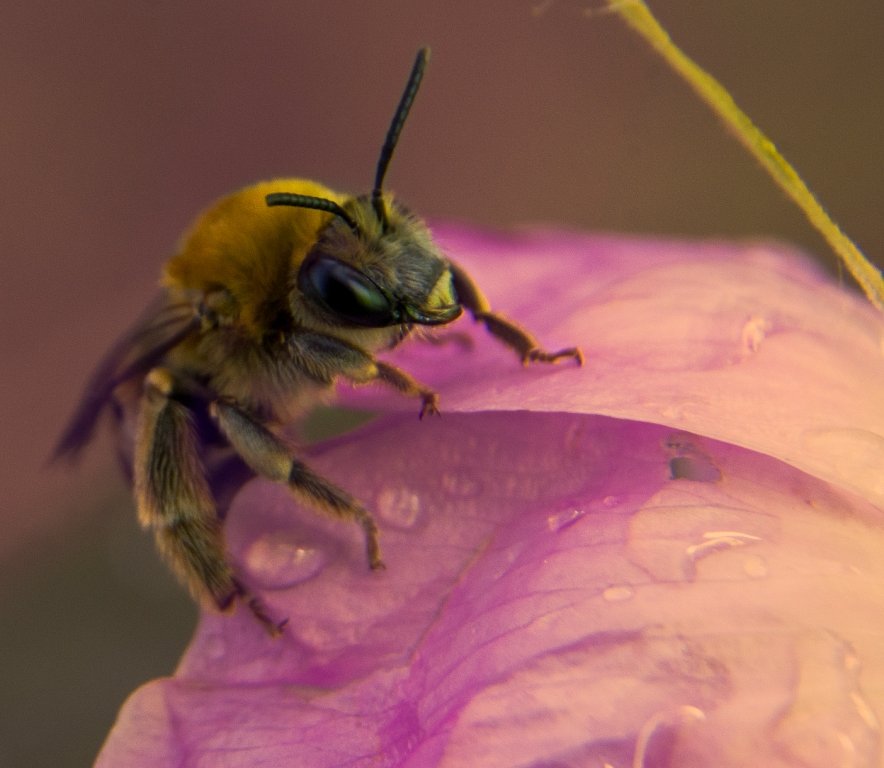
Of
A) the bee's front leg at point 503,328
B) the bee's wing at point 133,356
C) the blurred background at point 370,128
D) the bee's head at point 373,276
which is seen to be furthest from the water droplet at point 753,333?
the blurred background at point 370,128

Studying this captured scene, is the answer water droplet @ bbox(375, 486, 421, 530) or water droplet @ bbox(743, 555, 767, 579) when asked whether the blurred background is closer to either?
water droplet @ bbox(375, 486, 421, 530)

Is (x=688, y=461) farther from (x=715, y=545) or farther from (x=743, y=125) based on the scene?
(x=743, y=125)

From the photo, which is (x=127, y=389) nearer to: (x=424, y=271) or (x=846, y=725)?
(x=424, y=271)

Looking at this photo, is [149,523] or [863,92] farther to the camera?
[863,92]

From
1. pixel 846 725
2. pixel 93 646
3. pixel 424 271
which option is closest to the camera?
pixel 846 725

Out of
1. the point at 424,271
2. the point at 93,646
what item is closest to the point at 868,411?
the point at 424,271

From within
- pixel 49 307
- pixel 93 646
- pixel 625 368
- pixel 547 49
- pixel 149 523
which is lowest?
pixel 93 646
